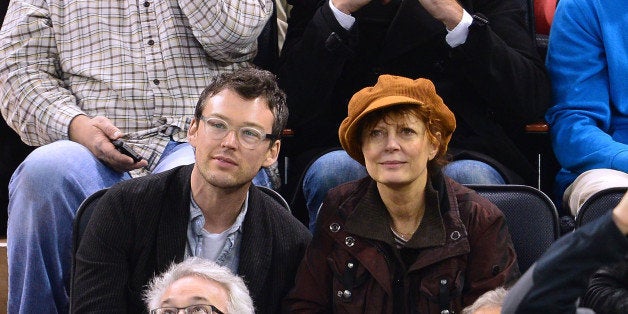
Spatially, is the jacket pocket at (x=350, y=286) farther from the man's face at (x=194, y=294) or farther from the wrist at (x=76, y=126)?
the wrist at (x=76, y=126)

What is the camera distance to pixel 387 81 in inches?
103

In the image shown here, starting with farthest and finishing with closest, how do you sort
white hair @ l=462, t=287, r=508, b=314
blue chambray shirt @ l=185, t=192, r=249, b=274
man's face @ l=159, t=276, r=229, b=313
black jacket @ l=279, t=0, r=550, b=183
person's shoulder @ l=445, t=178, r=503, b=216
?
1. black jacket @ l=279, t=0, r=550, b=183
2. blue chambray shirt @ l=185, t=192, r=249, b=274
3. person's shoulder @ l=445, t=178, r=503, b=216
4. man's face @ l=159, t=276, r=229, b=313
5. white hair @ l=462, t=287, r=508, b=314

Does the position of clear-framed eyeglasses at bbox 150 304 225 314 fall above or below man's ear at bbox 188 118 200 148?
below

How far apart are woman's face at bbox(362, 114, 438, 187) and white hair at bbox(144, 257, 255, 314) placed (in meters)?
0.41

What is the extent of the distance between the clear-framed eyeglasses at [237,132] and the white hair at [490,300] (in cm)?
68

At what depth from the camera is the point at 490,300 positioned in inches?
87.6

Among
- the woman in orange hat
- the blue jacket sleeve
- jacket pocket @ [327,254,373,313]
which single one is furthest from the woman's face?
the blue jacket sleeve

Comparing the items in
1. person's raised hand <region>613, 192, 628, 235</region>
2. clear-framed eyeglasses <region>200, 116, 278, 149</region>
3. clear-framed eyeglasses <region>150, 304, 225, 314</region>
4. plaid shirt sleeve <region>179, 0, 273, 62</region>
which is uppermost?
person's raised hand <region>613, 192, 628, 235</region>

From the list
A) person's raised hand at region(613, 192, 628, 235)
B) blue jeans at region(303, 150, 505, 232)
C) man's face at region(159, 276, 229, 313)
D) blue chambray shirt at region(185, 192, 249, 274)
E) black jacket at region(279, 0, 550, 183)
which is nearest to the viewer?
person's raised hand at region(613, 192, 628, 235)

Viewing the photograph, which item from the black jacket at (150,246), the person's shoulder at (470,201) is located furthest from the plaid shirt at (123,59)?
the person's shoulder at (470,201)

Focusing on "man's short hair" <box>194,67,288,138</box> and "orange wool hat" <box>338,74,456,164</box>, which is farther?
"man's short hair" <box>194,67,288,138</box>

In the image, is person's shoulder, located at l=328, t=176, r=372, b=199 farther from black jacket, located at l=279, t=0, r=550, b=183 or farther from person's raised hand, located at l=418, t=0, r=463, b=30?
person's raised hand, located at l=418, t=0, r=463, b=30

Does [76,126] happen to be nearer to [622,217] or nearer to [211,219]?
[211,219]

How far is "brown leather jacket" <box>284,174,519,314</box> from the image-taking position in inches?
97.8
